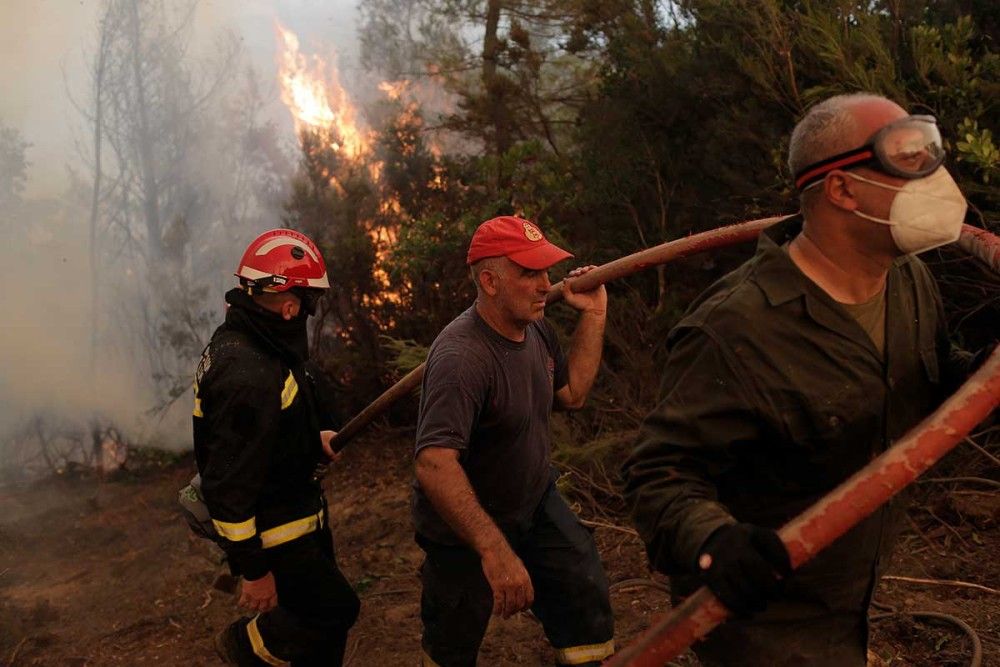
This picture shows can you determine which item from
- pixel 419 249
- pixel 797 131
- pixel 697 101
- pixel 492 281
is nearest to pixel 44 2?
pixel 419 249

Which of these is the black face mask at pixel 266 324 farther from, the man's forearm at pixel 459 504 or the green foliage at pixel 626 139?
the green foliage at pixel 626 139

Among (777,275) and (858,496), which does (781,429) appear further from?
(777,275)

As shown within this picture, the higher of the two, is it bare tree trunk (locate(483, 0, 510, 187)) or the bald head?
bare tree trunk (locate(483, 0, 510, 187))

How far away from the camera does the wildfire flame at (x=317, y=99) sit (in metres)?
12.6

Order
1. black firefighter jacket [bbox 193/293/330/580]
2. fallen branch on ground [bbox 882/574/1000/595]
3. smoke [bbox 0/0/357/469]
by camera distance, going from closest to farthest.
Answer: black firefighter jacket [bbox 193/293/330/580] → fallen branch on ground [bbox 882/574/1000/595] → smoke [bbox 0/0/357/469]

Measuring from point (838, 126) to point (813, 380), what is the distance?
1.86 feet

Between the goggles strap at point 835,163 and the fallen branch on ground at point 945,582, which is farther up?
the goggles strap at point 835,163

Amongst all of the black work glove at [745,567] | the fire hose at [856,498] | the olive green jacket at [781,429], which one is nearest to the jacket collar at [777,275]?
the olive green jacket at [781,429]

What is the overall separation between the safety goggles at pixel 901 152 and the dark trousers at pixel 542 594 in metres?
1.96

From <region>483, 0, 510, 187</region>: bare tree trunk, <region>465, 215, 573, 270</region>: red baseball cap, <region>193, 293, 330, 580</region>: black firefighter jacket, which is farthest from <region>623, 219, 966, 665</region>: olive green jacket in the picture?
<region>483, 0, 510, 187</region>: bare tree trunk

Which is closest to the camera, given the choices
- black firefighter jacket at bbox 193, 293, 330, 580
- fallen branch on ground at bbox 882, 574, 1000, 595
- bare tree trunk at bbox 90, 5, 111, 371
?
black firefighter jacket at bbox 193, 293, 330, 580

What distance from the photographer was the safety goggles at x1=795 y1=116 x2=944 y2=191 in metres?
1.75

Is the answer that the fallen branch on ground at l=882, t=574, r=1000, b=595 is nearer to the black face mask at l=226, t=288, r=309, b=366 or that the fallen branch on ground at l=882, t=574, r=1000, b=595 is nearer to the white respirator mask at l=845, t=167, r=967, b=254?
the white respirator mask at l=845, t=167, r=967, b=254

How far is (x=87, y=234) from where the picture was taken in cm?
1355
